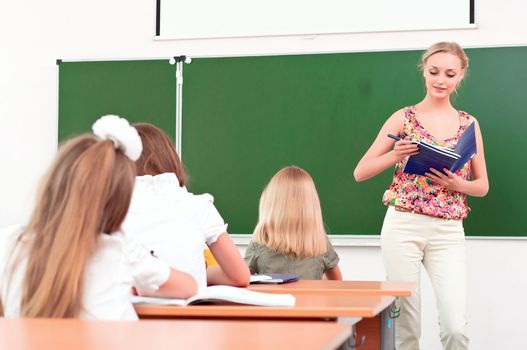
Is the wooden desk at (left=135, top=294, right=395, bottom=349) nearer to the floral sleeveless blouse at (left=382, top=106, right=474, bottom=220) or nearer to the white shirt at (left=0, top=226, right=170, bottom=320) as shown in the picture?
the white shirt at (left=0, top=226, right=170, bottom=320)

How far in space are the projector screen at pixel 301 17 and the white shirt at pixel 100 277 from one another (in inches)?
148

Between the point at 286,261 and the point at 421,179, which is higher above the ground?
the point at 421,179

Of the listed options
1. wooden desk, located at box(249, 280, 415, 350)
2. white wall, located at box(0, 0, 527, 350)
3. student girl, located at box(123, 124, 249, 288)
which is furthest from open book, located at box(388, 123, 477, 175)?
white wall, located at box(0, 0, 527, 350)

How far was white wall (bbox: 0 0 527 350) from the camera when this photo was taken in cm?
524

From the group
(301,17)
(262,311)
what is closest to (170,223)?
(262,311)

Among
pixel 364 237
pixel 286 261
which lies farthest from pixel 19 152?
pixel 286 261

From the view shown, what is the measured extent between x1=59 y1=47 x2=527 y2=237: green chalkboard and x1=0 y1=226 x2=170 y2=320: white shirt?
3.54 meters

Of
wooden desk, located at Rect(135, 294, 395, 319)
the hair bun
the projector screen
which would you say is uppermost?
A: the projector screen

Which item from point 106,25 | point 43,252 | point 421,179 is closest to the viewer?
point 43,252

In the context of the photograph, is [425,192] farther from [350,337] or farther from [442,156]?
[350,337]

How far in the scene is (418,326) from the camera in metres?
3.85

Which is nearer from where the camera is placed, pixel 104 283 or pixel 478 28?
pixel 104 283

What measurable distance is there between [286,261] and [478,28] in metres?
2.40

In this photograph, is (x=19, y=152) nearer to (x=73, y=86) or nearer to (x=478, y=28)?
(x=73, y=86)
